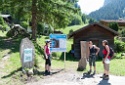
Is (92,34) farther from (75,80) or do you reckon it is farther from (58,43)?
(75,80)

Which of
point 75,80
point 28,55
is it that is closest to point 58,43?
point 28,55

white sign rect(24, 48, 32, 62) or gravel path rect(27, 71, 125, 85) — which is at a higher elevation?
white sign rect(24, 48, 32, 62)

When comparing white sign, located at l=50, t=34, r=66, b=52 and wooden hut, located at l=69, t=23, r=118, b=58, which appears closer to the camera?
white sign, located at l=50, t=34, r=66, b=52

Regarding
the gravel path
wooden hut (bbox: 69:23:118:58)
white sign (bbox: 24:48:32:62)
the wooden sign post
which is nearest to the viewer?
the gravel path

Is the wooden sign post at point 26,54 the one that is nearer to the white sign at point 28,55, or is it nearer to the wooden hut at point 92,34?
the white sign at point 28,55

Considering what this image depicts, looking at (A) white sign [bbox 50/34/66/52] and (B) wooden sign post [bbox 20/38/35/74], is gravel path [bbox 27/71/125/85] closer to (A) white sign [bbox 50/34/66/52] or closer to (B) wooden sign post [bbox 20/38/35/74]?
(B) wooden sign post [bbox 20/38/35/74]

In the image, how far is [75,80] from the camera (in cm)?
1496

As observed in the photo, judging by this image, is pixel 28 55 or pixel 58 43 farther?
pixel 58 43

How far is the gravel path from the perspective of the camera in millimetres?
14297

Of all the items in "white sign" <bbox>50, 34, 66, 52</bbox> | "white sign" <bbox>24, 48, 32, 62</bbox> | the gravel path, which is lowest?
the gravel path

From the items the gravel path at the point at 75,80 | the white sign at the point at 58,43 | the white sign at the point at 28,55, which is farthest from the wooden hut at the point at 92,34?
the white sign at the point at 28,55

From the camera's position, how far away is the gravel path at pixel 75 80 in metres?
14.3

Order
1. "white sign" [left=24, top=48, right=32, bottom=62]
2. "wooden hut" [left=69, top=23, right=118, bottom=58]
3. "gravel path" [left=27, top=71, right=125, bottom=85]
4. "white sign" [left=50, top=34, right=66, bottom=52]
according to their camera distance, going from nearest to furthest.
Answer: "gravel path" [left=27, top=71, right=125, bottom=85]
"white sign" [left=24, top=48, right=32, bottom=62]
"white sign" [left=50, top=34, right=66, bottom=52]
"wooden hut" [left=69, top=23, right=118, bottom=58]

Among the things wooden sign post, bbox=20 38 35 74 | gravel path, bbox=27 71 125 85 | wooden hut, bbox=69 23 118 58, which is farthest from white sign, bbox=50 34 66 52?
wooden hut, bbox=69 23 118 58
